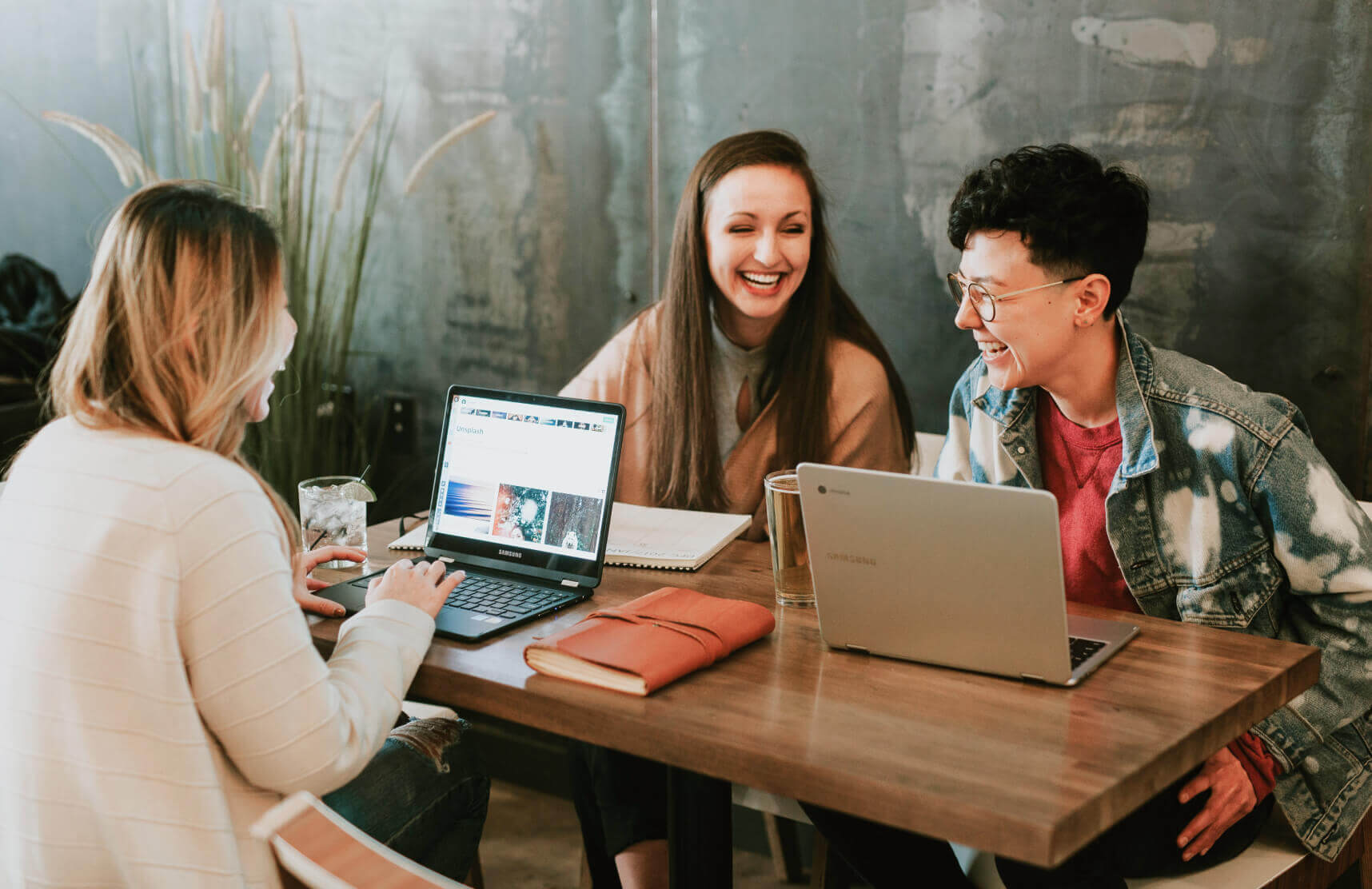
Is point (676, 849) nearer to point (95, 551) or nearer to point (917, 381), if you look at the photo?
point (95, 551)

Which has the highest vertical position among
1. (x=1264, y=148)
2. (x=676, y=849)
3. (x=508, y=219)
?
(x=1264, y=148)

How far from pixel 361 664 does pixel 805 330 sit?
119 centimetres

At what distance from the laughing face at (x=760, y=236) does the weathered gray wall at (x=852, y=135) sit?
43 cm

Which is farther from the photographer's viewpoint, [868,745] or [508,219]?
[508,219]

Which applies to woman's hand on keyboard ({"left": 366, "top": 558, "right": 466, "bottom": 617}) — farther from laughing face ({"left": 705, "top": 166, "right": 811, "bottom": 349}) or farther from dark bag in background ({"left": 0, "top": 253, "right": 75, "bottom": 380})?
dark bag in background ({"left": 0, "top": 253, "right": 75, "bottom": 380})

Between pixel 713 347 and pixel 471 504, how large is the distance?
0.73 meters

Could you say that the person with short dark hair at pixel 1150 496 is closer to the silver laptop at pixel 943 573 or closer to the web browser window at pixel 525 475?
the silver laptop at pixel 943 573

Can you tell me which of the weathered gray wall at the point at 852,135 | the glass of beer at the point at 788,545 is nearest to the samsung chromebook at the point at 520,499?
the glass of beer at the point at 788,545

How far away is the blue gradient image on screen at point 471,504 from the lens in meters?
1.75

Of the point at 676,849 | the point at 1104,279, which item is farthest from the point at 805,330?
the point at 676,849

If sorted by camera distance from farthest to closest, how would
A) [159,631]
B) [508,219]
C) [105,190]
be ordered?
[105,190] → [508,219] → [159,631]

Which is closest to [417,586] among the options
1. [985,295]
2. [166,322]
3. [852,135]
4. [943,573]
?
[166,322]

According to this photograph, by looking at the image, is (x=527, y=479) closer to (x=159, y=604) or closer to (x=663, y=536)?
(x=663, y=536)

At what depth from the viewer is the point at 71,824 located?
3.87ft
